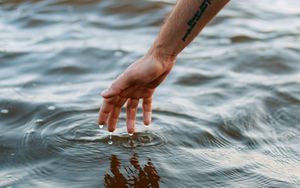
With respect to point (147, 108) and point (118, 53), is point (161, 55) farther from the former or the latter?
point (118, 53)

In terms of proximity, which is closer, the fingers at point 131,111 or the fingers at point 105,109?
the fingers at point 105,109

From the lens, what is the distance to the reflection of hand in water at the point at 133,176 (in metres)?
3.49

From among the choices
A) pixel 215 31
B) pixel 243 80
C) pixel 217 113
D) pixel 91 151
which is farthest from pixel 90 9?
pixel 91 151

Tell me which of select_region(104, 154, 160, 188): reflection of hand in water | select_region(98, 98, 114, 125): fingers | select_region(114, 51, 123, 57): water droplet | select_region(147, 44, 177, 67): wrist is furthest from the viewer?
select_region(114, 51, 123, 57): water droplet

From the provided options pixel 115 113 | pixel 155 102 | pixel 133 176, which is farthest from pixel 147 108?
pixel 155 102

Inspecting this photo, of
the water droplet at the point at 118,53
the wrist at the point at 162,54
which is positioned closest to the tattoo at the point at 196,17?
the wrist at the point at 162,54

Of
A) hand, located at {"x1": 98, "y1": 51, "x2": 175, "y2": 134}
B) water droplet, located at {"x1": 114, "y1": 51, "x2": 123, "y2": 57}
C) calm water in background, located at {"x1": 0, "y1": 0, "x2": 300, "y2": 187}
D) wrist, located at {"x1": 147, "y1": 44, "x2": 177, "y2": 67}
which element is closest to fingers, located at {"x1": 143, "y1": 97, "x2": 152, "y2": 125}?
hand, located at {"x1": 98, "y1": 51, "x2": 175, "y2": 134}

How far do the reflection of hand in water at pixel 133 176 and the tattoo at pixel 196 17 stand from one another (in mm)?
915

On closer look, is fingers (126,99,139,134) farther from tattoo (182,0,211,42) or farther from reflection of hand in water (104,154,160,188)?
tattoo (182,0,211,42)

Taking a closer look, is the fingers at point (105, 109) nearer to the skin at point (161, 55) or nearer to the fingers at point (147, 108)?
the skin at point (161, 55)

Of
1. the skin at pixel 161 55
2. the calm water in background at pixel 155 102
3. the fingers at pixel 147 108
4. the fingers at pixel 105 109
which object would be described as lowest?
the calm water in background at pixel 155 102

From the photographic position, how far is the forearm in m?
2.99

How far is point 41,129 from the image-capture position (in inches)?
166

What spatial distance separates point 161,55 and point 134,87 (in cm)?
29
